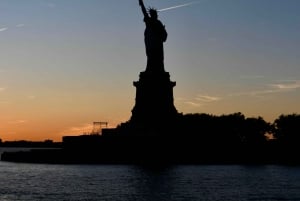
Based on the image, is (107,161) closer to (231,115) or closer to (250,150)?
(250,150)

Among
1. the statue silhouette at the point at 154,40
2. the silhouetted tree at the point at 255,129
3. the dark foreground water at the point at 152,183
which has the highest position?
the statue silhouette at the point at 154,40

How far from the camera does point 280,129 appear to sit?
70875 mm

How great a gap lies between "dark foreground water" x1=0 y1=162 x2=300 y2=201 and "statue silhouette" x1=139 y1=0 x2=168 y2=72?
37.4 ft

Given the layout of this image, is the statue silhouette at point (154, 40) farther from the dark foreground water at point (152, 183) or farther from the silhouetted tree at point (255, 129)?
the silhouetted tree at point (255, 129)

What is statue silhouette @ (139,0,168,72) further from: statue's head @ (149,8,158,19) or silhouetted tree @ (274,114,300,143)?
silhouetted tree @ (274,114,300,143)

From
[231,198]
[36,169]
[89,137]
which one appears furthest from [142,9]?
[231,198]

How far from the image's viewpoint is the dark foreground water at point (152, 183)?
33.3 metres

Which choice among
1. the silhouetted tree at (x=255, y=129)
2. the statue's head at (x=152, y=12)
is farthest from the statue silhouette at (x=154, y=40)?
the silhouetted tree at (x=255, y=129)

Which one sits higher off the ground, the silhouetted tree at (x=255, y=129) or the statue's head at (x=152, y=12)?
the statue's head at (x=152, y=12)

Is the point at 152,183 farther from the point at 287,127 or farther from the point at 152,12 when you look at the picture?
the point at 287,127

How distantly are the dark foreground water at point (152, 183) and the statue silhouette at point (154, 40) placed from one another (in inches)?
449

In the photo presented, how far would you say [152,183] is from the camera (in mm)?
38250

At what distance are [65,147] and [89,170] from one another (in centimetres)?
868

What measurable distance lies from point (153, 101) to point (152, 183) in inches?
703
